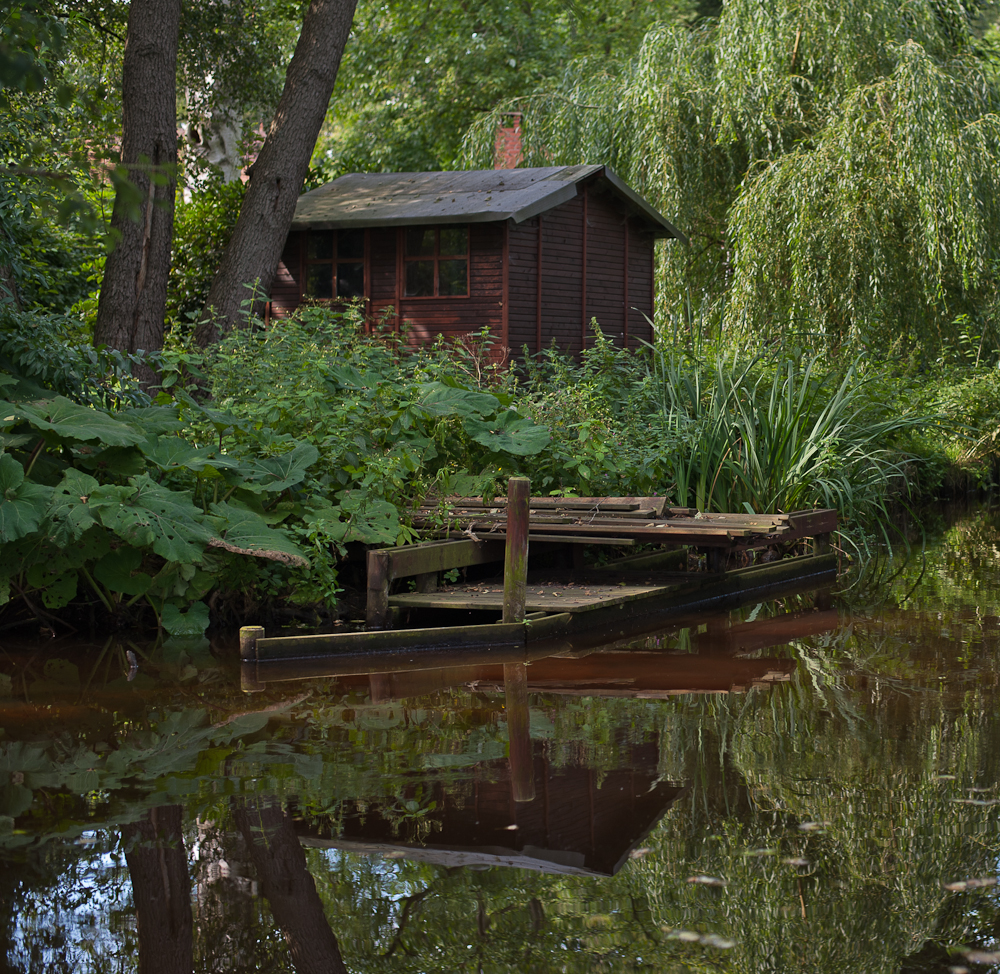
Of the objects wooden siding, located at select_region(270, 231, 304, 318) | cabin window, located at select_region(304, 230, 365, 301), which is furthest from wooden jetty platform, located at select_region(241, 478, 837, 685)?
wooden siding, located at select_region(270, 231, 304, 318)

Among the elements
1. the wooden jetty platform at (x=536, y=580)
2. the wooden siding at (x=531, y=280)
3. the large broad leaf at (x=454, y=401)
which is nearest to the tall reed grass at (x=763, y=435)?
the wooden jetty platform at (x=536, y=580)

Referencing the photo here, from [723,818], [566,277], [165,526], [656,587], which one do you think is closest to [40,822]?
[723,818]

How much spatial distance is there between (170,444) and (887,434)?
7830 mm

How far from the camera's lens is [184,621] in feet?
25.9

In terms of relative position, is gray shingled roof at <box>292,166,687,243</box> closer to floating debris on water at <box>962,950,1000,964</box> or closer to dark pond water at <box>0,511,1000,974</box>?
dark pond water at <box>0,511,1000,974</box>

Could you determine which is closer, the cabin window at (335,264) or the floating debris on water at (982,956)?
the floating debris on water at (982,956)

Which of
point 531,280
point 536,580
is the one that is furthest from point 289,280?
point 536,580

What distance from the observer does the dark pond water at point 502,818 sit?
3.43 metres

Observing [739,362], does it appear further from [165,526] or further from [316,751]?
[316,751]

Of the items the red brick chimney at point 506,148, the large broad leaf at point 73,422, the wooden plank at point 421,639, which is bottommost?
the wooden plank at point 421,639

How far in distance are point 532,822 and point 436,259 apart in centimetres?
1331

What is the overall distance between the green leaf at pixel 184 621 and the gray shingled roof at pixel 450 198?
29.0ft

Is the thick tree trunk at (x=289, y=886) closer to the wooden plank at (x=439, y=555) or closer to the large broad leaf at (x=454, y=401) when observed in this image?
the wooden plank at (x=439, y=555)

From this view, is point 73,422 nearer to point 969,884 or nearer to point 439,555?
point 439,555
